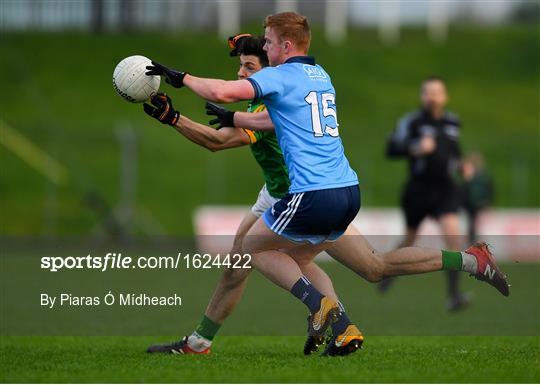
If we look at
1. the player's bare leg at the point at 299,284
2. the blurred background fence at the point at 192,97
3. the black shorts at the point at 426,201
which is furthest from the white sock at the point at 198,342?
the blurred background fence at the point at 192,97

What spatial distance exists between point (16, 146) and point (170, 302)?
797 inches

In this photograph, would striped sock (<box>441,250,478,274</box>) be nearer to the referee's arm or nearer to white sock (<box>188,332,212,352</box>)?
white sock (<box>188,332,212,352</box>)

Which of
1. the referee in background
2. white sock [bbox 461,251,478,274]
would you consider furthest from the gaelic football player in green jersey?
the referee in background

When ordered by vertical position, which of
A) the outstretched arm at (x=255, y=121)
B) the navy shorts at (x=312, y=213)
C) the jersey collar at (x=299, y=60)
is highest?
the jersey collar at (x=299, y=60)

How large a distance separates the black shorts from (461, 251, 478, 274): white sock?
5808 mm

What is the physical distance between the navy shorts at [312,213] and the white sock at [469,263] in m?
0.95

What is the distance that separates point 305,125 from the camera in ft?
24.7

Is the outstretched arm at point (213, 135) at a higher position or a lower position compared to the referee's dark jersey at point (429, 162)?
higher

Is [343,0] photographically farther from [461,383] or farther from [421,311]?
[461,383]

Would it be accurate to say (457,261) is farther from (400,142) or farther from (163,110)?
(400,142)

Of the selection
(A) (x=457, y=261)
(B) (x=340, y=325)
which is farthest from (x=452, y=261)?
(B) (x=340, y=325)

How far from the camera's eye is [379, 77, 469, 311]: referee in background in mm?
13773

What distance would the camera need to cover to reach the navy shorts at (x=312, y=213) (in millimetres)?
7480

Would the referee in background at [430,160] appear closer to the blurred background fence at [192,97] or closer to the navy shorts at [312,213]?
the navy shorts at [312,213]
